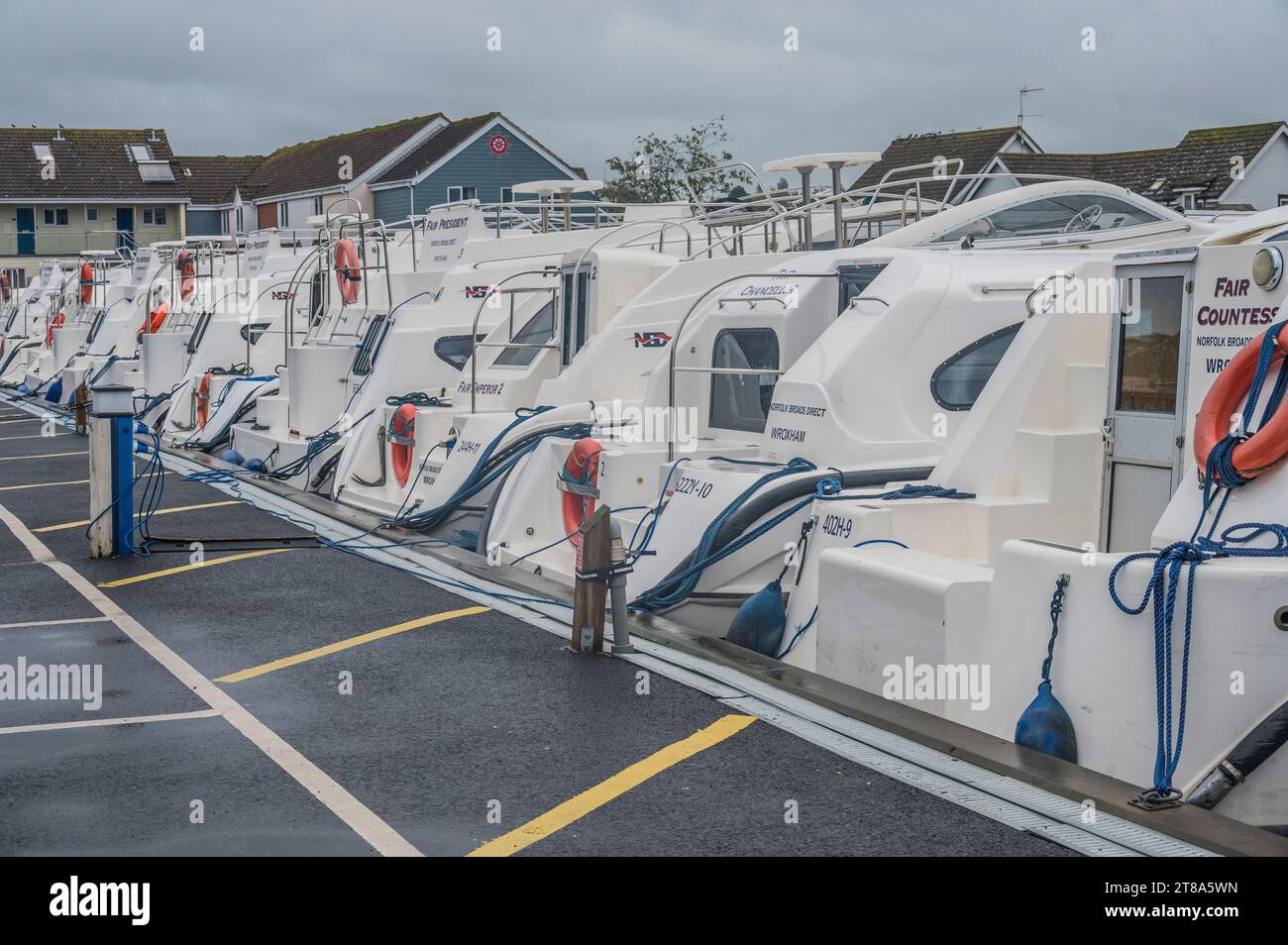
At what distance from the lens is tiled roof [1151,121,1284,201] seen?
122ft

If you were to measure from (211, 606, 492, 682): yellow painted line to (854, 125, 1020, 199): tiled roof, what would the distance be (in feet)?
103

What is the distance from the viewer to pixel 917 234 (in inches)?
524

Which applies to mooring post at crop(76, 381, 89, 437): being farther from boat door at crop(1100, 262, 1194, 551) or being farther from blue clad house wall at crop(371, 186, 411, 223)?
blue clad house wall at crop(371, 186, 411, 223)

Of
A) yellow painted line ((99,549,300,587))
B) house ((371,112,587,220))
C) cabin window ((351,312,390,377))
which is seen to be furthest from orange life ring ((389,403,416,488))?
house ((371,112,587,220))

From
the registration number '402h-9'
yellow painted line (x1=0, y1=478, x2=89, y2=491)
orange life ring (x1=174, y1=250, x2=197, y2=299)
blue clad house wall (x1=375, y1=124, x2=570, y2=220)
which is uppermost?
blue clad house wall (x1=375, y1=124, x2=570, y2=220)

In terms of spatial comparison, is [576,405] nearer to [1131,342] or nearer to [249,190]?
[1131,342]

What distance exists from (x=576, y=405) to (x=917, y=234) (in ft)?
11.1

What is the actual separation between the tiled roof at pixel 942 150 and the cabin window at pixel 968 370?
30.0 meters

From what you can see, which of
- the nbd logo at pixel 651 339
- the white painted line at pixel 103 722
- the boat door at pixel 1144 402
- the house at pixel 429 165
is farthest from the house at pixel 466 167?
the white painted line at pixel 103 722

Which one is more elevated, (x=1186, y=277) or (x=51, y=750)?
(x=1186, y=277)

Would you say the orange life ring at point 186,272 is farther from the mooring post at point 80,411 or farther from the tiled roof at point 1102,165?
the tiled roof at point 1102,165
